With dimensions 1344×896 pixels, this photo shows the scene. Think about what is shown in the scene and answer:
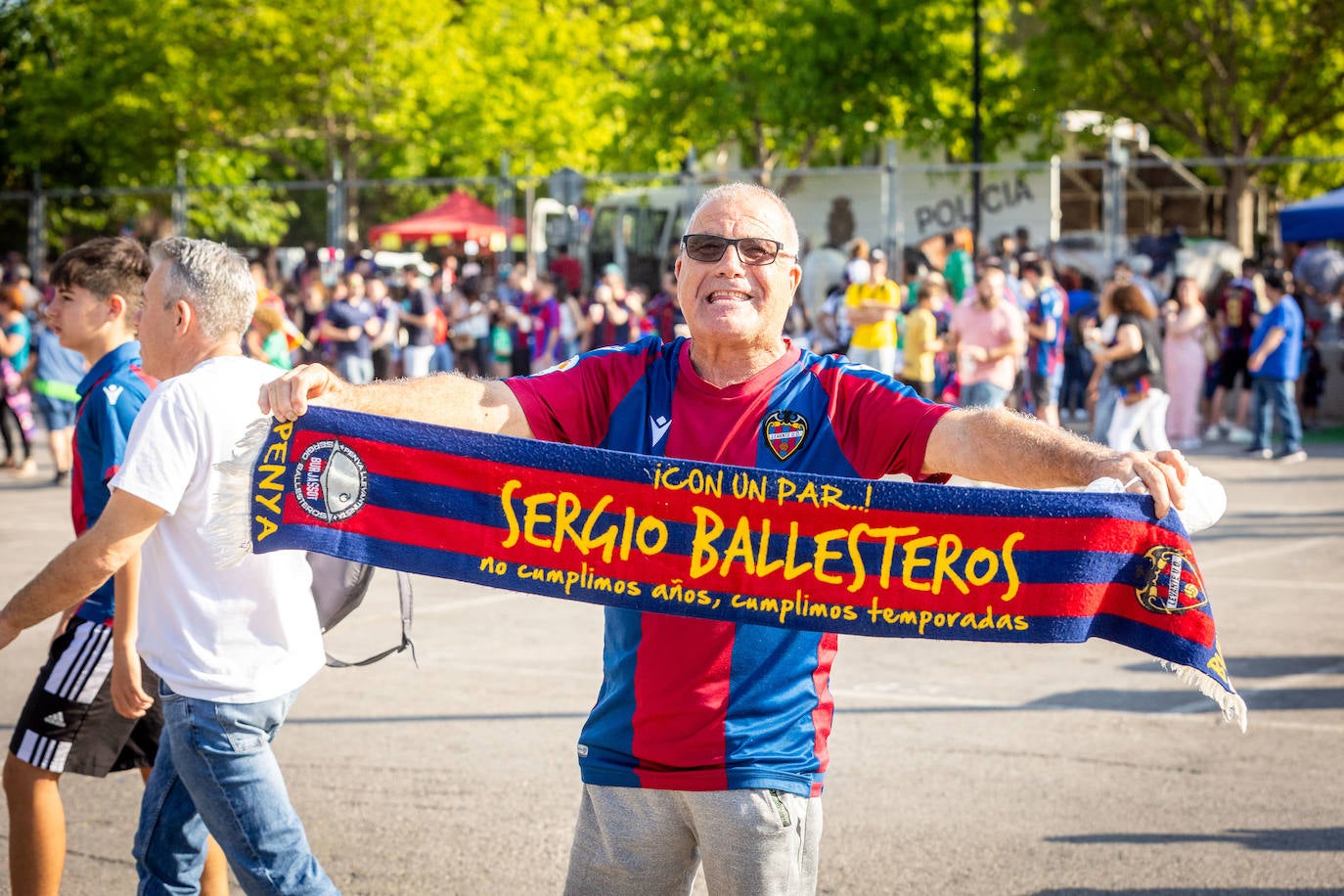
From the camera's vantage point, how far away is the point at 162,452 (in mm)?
3578

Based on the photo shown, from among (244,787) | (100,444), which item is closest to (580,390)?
(244,787)

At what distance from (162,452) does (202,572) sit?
1.01ft

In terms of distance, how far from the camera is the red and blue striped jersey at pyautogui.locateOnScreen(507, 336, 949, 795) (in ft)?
10.2

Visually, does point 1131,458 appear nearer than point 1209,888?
Yes

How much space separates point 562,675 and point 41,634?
2942mm

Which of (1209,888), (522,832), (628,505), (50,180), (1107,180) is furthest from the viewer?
(50,180)

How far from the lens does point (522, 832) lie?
539 cm

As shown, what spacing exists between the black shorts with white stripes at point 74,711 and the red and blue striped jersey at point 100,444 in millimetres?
72

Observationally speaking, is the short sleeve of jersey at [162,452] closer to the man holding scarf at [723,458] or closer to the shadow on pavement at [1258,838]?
the man holding scarf at [723,458]

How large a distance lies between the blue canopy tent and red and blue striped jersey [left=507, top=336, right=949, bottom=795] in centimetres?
1697

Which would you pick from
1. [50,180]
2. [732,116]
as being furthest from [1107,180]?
[50,180]

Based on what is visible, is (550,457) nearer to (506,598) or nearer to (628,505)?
(628,505)

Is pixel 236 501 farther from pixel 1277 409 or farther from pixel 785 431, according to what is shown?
pixel 1277 409

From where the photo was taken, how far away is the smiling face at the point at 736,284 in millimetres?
3236
